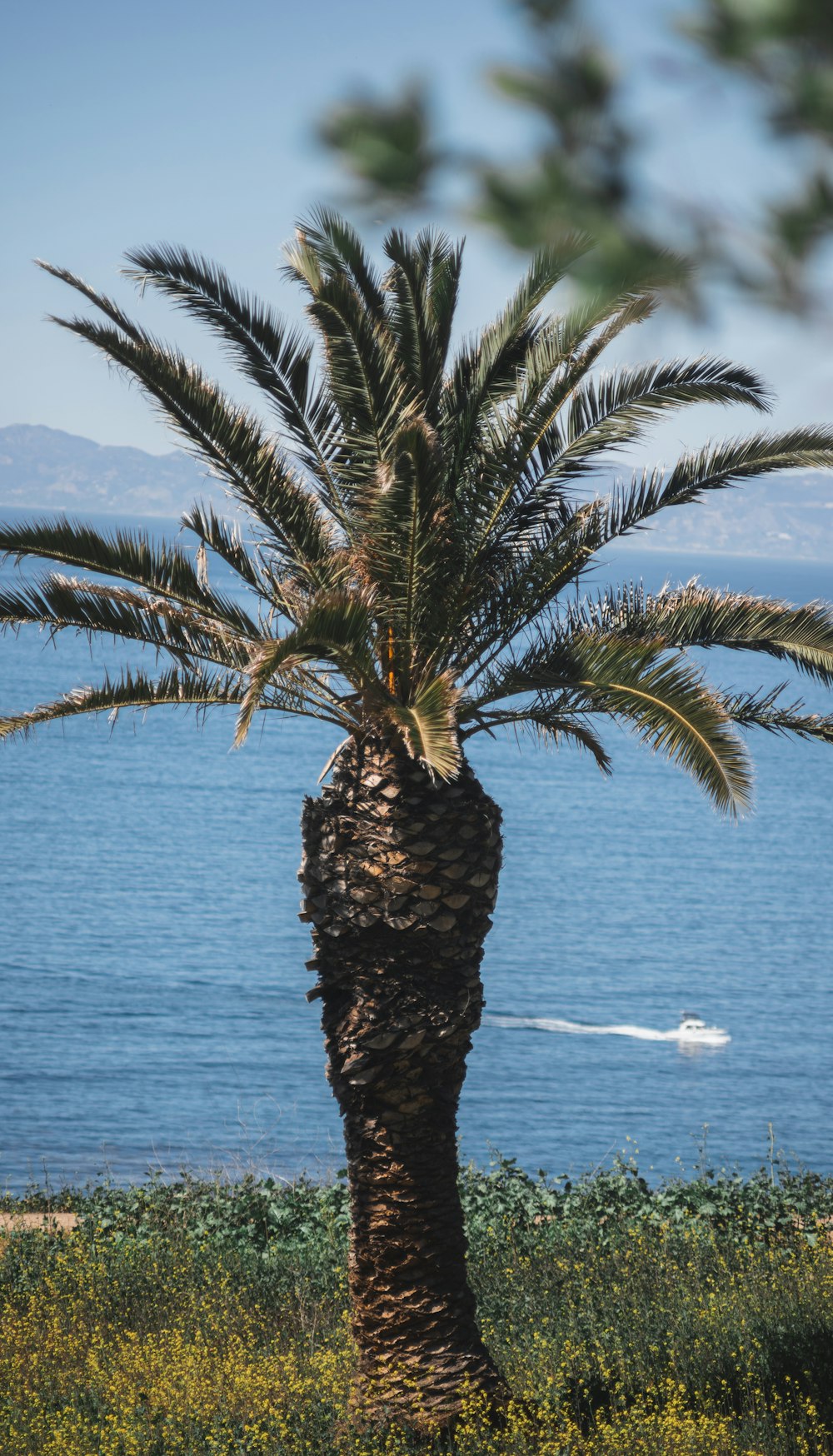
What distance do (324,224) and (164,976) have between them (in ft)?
142

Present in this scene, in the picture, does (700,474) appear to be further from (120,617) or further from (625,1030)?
(625,1030)

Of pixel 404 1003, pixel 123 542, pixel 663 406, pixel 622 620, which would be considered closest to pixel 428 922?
pixel 404 1003

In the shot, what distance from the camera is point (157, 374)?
28.0 ft

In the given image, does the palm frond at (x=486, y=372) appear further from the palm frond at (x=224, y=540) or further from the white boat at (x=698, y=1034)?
the white boat at (x=698, y=1034)

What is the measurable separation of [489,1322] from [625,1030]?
3698 centimetres

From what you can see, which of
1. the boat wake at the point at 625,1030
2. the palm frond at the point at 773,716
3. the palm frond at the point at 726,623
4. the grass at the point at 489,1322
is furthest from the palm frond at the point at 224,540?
the boat wake at the point at 625,1030

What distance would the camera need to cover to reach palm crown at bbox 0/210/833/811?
8492mm

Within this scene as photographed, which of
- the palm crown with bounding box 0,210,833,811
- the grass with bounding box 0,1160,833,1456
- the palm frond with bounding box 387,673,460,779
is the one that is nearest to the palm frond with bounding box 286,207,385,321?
the palm crown with bounding box 0,210,833,811

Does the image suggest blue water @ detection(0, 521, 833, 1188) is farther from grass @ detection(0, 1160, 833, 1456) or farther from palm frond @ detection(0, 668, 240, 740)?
palm frond @ detection(0, 668, 240, 740)

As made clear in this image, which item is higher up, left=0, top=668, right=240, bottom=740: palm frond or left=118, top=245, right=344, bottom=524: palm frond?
left=118, top=245, right=344, bottom=524: palm frond

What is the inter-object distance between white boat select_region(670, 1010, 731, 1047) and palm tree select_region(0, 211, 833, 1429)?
1473 inches

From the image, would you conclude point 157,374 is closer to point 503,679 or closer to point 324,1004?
point 503,679

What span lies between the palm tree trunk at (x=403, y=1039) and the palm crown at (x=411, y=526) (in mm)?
460

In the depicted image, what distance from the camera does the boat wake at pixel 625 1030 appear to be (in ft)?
147
